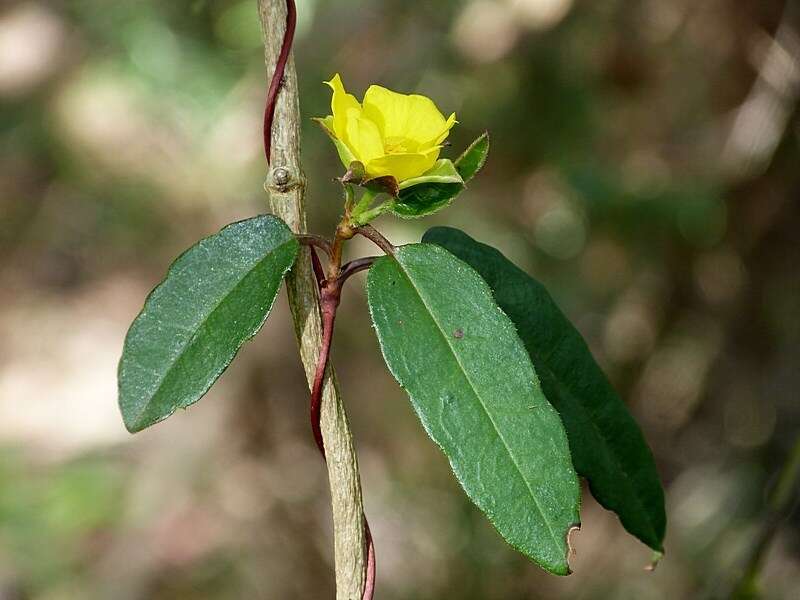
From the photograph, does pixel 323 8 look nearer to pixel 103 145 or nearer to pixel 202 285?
pixel 103 145

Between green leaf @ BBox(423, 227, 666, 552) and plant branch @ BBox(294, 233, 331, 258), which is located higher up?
plant branch @ BBox(294, 233, 331, 258)

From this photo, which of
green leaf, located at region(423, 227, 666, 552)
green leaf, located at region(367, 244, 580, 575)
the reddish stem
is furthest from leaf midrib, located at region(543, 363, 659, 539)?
the reddish stem

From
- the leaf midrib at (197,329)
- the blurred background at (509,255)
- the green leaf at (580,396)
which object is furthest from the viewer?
the blurred background at (509,255)

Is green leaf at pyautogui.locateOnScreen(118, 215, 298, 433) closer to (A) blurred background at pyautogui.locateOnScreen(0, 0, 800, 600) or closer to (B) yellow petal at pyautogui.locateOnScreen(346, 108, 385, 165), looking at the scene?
(B) yellow petal at pyautogui.locateOnScreen(346, 108, 385, 165)

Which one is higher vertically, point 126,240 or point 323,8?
point 323,8

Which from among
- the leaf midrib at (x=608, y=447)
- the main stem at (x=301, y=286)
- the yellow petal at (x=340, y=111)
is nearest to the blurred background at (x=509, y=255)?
the leaf midrib at (x=608, y=447)

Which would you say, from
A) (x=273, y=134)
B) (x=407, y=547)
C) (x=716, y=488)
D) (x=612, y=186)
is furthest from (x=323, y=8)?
(x=273, y=134)

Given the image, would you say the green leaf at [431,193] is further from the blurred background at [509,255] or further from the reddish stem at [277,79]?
the blurred background at [509,255]
